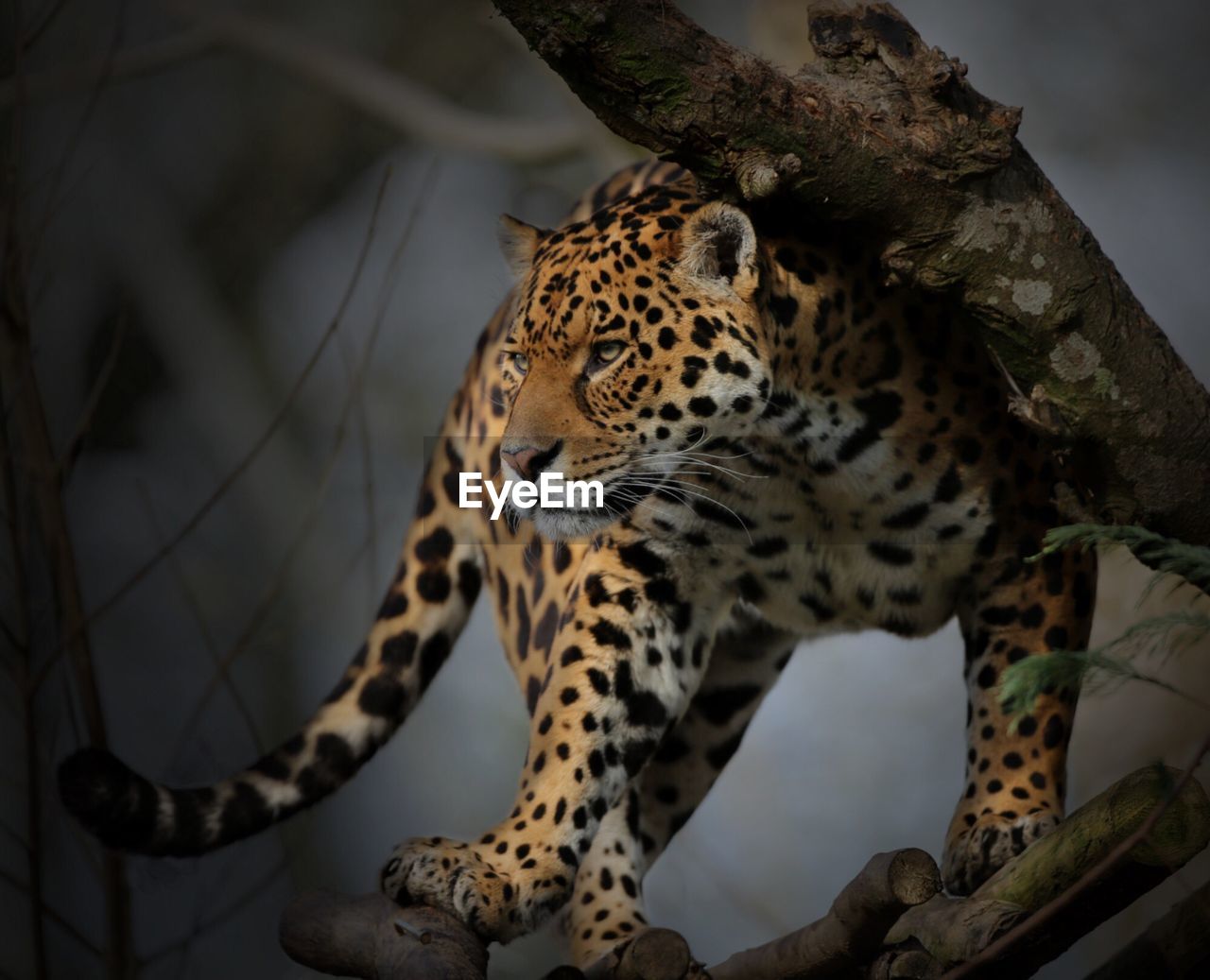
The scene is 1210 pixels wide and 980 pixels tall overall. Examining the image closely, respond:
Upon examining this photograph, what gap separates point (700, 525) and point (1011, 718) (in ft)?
3.24

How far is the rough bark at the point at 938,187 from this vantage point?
3617 mm

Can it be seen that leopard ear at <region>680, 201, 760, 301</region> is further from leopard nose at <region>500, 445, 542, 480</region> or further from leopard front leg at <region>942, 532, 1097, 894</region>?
leopard front leg at <region>942, 532, 1097, 894</region>

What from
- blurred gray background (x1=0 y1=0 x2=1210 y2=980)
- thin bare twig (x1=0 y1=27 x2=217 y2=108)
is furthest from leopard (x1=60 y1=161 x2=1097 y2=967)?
thin bare twig (x1=0 y1=27 x2=217 y2=108)

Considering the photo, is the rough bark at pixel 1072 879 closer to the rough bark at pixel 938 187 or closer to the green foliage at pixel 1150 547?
the green foliage at pixel 1150 547

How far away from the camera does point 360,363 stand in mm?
10023

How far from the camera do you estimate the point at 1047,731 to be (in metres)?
4.46

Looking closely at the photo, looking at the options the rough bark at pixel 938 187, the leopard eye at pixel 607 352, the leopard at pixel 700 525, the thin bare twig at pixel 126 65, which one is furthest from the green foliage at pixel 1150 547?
the thin bare twig at pixel 126 65

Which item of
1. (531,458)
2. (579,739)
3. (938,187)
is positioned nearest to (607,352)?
(531,458)

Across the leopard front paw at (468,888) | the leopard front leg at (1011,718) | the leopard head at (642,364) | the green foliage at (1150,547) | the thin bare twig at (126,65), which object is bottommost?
the leopard front paw at (468,888)

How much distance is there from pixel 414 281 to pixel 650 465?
27.4 ft

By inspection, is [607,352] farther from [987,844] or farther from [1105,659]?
[1105,659]

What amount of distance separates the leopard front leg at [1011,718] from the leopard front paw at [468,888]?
110cm

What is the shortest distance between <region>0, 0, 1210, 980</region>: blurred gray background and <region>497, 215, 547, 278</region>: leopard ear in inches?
208

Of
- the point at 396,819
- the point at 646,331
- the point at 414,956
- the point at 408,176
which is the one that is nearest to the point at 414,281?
the point at 408,176
